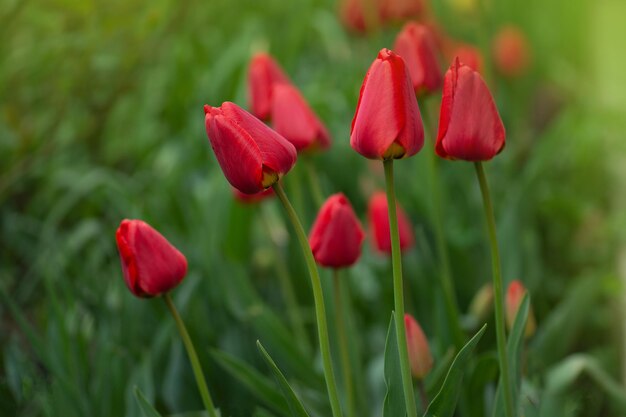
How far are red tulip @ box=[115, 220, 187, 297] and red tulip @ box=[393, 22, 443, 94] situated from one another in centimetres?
44

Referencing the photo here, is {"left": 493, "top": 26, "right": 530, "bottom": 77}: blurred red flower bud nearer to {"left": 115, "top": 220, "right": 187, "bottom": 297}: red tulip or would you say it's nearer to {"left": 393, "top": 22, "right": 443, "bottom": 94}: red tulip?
{"left": 393, "top": 22, "right": 443, "bottom": 94}: red tulip

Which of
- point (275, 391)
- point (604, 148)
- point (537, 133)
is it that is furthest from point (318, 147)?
point (537, 133)

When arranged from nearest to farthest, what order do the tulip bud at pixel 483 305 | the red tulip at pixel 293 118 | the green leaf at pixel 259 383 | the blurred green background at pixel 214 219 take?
the green leaf at pixel 259 383 < the red tulip at pixel 293 118 < the blurred green background at pixel 214 219 < the tulip bud at pixel 483 305

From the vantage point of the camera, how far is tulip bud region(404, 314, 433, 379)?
110cm

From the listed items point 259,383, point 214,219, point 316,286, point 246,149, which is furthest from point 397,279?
point 214,219

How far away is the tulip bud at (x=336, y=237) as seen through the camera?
3.68 feet

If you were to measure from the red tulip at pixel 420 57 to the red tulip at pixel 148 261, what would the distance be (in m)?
0.44

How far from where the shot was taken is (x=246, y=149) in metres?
0.86

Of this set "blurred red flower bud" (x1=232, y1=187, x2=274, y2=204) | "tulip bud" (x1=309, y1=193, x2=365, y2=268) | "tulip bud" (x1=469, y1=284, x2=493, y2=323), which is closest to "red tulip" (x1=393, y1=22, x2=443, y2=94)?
"tulip bud" (x1=309, y1=193, x2=365, y2=268)

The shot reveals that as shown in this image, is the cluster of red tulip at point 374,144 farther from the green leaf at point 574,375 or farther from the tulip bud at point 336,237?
the green leaf at point 574,375

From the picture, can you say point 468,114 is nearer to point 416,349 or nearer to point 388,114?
point 388,114

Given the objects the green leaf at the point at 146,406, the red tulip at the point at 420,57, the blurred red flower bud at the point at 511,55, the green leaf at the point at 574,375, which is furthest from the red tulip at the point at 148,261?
the blurred red flower bud at the point at 511,55

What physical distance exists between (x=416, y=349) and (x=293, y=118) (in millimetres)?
403

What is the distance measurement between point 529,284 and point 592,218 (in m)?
0.49
